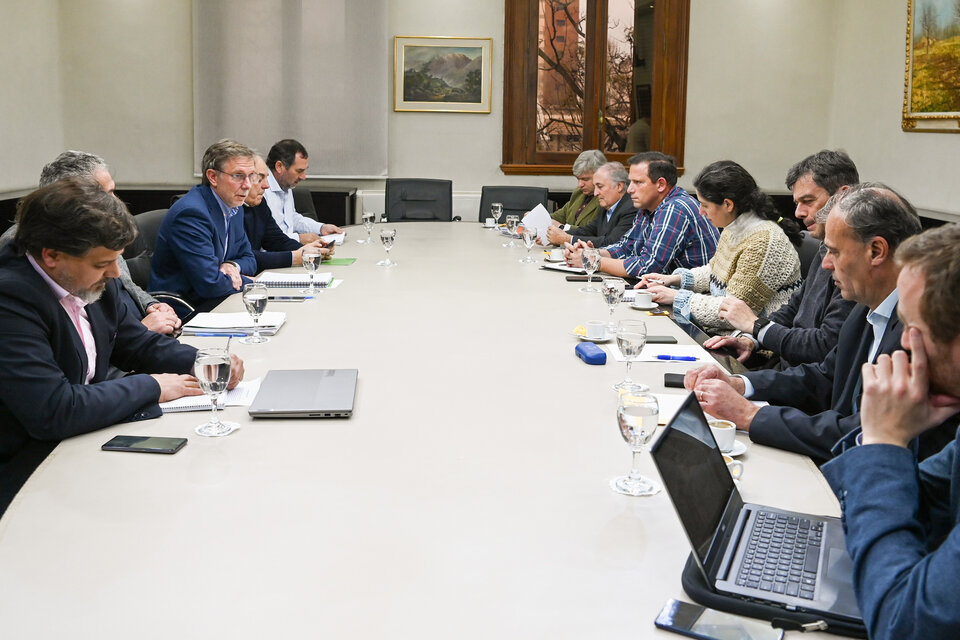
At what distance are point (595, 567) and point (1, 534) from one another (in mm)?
950

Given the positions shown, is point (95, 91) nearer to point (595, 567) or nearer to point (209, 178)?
point (209, 178)

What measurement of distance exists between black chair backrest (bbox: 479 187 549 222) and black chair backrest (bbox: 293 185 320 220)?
1444 millimetres

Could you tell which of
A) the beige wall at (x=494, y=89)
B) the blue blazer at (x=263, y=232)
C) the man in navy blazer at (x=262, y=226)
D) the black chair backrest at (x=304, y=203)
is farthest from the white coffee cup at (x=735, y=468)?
the beige wall at (x=494, y=89)

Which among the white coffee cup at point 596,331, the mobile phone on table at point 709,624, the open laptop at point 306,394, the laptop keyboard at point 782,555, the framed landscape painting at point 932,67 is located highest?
the framed landscape painting at point 932,67

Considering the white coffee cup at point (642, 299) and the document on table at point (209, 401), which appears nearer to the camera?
the document on table at point (209, 401)

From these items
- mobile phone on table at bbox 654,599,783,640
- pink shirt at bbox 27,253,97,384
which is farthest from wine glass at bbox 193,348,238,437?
mobile phone on table at bbox 654,599,783,640

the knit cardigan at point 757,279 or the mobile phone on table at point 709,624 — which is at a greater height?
the knit cardigan at point 757,279

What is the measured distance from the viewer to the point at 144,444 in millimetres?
1920

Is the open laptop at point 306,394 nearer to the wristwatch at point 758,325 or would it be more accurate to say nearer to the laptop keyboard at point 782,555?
the laptop keyboard at point 782,555

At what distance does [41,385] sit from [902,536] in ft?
5.53

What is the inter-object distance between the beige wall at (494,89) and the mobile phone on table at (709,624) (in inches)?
287

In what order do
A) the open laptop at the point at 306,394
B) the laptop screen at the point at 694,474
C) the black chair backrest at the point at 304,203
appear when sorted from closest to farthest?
the laptop screen at the point at 694,474, the open laptop at the point at 306,394, the black chair backrest at the point at 304,203

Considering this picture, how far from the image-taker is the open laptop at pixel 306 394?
2.14 m

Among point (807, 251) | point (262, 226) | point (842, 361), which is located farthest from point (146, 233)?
point (842, 361)
